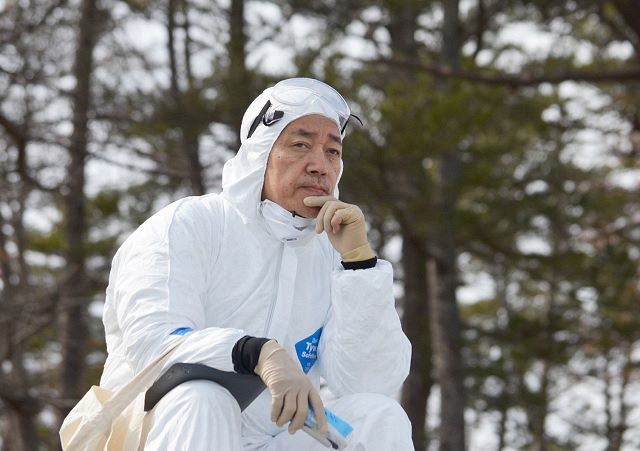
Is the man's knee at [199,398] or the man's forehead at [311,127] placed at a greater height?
the man's forehead at [311,127]

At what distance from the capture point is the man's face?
3.74 m

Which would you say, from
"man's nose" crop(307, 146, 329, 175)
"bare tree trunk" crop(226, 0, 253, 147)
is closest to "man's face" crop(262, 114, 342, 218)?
"man's nose" crop(307, 146, 329, 175)

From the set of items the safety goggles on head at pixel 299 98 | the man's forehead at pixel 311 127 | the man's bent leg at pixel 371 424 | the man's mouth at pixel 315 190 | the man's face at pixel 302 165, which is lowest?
the man's bent leg at pixel 371 424

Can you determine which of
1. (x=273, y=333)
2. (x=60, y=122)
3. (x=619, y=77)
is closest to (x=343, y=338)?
(x=273, y=333)

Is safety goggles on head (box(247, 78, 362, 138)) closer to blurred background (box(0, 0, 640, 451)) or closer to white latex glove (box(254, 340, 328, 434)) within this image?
white latex glove (box(254, 340, 328, 434))

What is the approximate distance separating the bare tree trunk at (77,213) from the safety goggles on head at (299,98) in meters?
9.43

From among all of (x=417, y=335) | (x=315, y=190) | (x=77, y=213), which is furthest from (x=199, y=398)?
(x=417, y=335)

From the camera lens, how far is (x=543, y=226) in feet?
50.2

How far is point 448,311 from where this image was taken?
13797mm

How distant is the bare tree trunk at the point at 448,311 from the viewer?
520 inches

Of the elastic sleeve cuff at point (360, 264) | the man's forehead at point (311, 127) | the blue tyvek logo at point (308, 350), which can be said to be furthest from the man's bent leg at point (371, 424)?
the man's forehead at point (311, 127)

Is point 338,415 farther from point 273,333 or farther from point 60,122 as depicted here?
point 60,122

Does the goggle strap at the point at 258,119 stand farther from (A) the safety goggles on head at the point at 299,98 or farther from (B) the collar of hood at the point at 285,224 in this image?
(B) the collar of hood at the point at 285,224

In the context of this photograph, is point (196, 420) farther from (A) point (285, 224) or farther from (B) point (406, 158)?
(B) point (406, 158)
